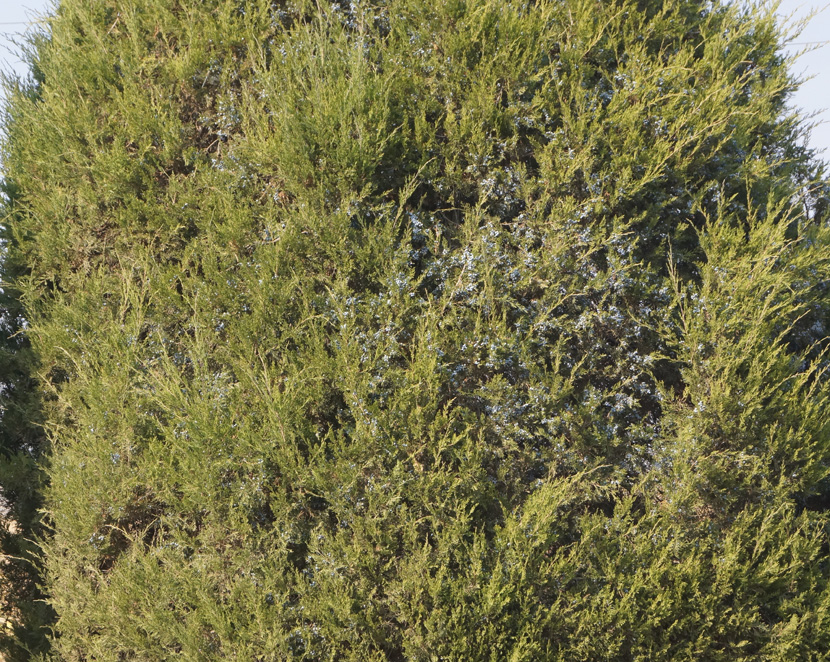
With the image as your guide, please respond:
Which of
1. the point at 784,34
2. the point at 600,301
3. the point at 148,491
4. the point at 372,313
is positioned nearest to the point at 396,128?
the point at 372,313

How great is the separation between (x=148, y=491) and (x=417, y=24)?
10.4ft

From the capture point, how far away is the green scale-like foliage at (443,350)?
3.43 m

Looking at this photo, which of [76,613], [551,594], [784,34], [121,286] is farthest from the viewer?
[784,34]

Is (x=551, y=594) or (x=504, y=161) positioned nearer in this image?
(x=551, y=594)

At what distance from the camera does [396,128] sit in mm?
3916

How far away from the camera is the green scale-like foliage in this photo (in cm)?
343

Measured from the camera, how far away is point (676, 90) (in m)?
4.11

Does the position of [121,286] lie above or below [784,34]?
below

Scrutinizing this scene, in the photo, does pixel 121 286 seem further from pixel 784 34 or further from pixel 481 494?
pixel 784 34

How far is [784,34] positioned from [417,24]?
252cm

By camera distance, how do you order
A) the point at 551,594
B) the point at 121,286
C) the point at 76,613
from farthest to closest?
the point at 121,286 → the point at 76,613 → the point at 551,594

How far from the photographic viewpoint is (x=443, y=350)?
144 inches

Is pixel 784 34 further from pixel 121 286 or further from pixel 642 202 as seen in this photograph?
pixel 121 286

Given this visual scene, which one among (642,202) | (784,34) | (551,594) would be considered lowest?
(551,594)
